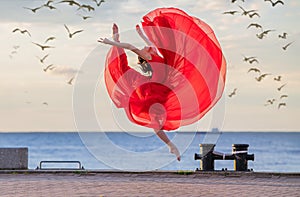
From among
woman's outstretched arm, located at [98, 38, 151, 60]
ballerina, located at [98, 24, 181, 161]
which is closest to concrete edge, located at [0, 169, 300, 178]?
ballerina, located at [98, 24, 181, 161]

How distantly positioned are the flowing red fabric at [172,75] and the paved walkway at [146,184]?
4815 millimetres

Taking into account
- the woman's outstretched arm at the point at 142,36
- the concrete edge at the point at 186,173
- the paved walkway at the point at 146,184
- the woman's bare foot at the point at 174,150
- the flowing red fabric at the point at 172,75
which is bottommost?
the paved walkway at the point at 146,184

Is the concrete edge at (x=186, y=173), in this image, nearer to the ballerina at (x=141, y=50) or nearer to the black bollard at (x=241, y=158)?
the black bollard at (x=241, y=158)

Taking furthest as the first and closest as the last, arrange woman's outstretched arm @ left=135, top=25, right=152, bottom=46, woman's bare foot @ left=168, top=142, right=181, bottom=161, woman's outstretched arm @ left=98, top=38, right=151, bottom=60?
woman's bare foot @ left=168, top=142, right=181, bottom=161 < woman's outstretched arm @ left=135, top=25, right=152, bottom=46 < woman's outstretched arm @ left=98, top=38, right=151, bottom=60

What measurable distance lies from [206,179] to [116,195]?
499 centimetres

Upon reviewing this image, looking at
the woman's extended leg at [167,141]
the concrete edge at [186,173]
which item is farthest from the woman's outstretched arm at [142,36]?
the concrete edge at [186,173]

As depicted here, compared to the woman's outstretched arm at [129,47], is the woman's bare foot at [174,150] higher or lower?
lower

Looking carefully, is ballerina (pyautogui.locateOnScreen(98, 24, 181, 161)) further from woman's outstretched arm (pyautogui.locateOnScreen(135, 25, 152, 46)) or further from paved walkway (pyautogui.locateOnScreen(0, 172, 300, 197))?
paved walkway (pyautogui.locateOnScreen(0, 172, 300, 197))

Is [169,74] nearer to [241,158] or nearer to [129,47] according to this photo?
[129,47]

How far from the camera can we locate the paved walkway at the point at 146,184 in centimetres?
1984

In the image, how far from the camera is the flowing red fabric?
14.6 m

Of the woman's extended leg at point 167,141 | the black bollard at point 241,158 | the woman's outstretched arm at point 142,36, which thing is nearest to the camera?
the woman's outstretched arm at point 142,36

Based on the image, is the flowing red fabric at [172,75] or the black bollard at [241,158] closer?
the flowing red fabric at [172,75]

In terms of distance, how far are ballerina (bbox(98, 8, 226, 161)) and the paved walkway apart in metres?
4.79
